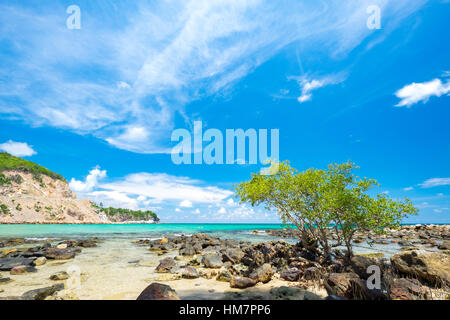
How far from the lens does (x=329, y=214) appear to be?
12.6 meters

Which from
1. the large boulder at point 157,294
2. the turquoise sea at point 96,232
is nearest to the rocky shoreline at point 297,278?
the large boulder at point 157,294

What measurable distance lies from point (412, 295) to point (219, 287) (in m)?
6.82

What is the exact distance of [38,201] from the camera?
111 m

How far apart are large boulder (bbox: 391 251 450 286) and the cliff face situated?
132m

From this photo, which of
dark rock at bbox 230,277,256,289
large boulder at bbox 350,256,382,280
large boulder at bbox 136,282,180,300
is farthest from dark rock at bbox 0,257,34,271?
large boulder at bbox 350,256,382,280

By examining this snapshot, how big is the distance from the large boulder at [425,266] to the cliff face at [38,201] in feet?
433

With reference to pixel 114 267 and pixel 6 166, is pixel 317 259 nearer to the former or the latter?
pixel 114 267

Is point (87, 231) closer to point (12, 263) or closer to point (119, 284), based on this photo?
point (12, 263)

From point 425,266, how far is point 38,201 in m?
144

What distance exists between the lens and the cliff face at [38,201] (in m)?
101

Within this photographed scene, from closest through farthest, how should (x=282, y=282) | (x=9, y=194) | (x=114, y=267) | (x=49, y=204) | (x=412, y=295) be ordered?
(x=412, y=295), (x=282, y=282), (x=114, y=267), (x=9, y=194), (x=49, y=204)

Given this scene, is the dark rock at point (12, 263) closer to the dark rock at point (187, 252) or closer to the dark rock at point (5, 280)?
the dark rock at point (5, 280)
